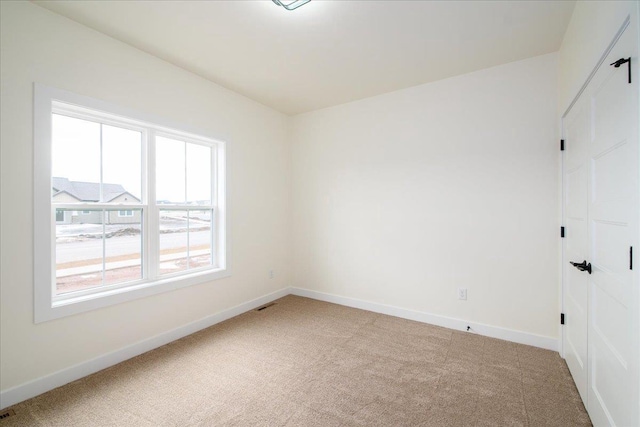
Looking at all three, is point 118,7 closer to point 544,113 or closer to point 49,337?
point 49,337

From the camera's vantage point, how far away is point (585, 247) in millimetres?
1938

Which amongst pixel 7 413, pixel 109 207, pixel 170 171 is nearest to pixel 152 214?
pixel 109 207

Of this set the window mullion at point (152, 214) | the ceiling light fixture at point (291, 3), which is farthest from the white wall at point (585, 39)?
the window mullion at point (152, 214)

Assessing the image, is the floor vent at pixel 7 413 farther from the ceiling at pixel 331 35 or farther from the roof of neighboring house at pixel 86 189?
the ceiling at pixel 331 35

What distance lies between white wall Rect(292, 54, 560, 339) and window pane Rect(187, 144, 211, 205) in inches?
60.3

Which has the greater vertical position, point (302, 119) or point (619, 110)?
point (302, 119)

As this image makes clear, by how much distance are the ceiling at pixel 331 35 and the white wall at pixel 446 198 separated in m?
0.43

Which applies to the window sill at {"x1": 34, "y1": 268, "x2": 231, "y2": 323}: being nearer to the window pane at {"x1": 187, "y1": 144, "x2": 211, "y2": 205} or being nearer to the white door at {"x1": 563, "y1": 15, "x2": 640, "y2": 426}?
the window pane at {"x1": 187, "y1": 144, "x2": 211, "y2": 205}

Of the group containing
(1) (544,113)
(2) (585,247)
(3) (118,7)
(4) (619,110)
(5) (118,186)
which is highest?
(3) (118,7)

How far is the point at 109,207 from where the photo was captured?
2.55m

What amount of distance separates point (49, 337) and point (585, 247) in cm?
397

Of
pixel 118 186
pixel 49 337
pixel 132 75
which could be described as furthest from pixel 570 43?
pixel 49 337

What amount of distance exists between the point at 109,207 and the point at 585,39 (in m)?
3.95

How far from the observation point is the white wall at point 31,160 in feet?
6.36
